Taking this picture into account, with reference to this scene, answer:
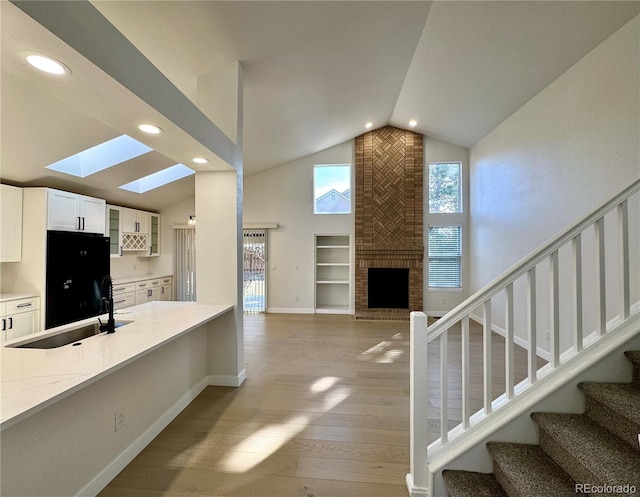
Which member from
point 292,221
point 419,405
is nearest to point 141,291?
point 292,221

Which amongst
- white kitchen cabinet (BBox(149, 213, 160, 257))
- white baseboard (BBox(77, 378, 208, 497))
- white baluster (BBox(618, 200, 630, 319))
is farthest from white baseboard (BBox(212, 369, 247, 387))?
white kitchen cabinet (BBox(149, 213, 160, 257))

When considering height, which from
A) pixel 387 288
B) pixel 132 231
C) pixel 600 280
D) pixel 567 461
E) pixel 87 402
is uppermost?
pixel 132 231

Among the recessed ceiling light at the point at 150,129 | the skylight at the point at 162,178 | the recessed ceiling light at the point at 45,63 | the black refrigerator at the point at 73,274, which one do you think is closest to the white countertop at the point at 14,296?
the black refrigerator at the point at 73,274

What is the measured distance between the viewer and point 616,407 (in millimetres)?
1374

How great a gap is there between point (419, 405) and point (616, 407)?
917 mm

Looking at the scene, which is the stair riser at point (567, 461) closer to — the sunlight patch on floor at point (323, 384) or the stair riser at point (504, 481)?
the stair riser at point (504, 481)

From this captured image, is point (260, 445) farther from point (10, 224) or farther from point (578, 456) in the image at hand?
point (10, 224)

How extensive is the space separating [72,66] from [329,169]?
557 centimetres

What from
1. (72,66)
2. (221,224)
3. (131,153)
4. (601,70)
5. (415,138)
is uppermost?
(415,138)

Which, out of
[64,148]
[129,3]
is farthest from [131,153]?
[129,3]

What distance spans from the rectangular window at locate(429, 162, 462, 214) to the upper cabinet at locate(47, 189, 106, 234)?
20.6 ft

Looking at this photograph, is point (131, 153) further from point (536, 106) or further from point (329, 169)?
point (536, 106)

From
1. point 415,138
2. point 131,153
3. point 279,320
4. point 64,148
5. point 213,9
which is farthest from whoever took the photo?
point 415,138

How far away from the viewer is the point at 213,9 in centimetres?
207
